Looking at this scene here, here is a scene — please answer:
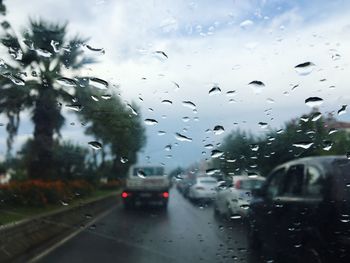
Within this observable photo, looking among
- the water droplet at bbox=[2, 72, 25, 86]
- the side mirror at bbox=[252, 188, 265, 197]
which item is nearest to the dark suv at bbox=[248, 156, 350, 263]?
the side mirror at bbox=[252, 188, 265, 197]

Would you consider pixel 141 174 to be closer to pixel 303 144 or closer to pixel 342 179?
pixel 303 144

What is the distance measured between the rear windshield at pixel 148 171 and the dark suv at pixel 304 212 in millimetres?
883

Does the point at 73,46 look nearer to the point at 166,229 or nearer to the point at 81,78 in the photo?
the point at 81,78

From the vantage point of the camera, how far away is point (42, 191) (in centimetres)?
490

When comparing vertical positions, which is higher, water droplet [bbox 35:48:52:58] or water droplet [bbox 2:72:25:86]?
water droplet [bbox 35:48:52:58]

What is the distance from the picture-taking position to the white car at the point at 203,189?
456cm

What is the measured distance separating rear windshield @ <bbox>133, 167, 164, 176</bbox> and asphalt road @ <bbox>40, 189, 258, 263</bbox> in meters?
0.46

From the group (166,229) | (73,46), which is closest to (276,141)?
(166,229)

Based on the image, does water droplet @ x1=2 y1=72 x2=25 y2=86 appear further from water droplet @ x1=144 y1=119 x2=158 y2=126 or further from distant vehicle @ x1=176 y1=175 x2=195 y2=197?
distant vehicle @ x1=176 y1=175 x2=195 y2=197

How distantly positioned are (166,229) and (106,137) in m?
1.09

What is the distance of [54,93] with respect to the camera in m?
4.78

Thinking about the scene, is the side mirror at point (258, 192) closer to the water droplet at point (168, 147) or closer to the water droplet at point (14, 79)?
the water droplet at point (168, 147)

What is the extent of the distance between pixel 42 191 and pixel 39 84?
1026 millimetres

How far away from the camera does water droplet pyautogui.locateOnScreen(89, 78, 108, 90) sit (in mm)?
4609
